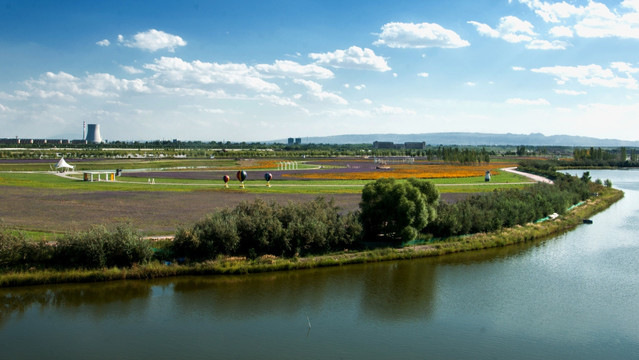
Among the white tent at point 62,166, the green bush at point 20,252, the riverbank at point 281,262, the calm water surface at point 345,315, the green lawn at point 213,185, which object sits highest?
the white tent at point 62,166

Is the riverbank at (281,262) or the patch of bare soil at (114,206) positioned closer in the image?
the riverbank at (281,262)

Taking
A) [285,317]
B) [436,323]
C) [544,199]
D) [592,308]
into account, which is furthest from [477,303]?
[544,199]

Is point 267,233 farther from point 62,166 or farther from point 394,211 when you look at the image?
point 62,166

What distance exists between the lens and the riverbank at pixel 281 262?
2372cm

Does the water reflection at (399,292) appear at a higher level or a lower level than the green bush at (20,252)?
lower

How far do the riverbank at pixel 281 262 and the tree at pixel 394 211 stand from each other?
131 cm

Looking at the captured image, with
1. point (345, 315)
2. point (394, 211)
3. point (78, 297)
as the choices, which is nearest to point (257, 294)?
point (345, 315)

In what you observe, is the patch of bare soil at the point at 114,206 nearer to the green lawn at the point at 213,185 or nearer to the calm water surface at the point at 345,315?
the green lawn at the point at 213,185

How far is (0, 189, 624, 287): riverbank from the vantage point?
934 inches

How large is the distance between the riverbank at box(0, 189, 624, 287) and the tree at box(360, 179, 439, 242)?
1.31 metres

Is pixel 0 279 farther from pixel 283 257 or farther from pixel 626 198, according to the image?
pixel 626 198

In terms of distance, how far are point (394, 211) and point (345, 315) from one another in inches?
423

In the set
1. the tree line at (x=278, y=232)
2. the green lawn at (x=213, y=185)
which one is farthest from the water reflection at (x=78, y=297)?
the green lawn at (x=213, y=185)

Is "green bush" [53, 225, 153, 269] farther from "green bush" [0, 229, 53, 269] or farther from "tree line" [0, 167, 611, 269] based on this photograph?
"green bush" [0, 229, 53, 269]
